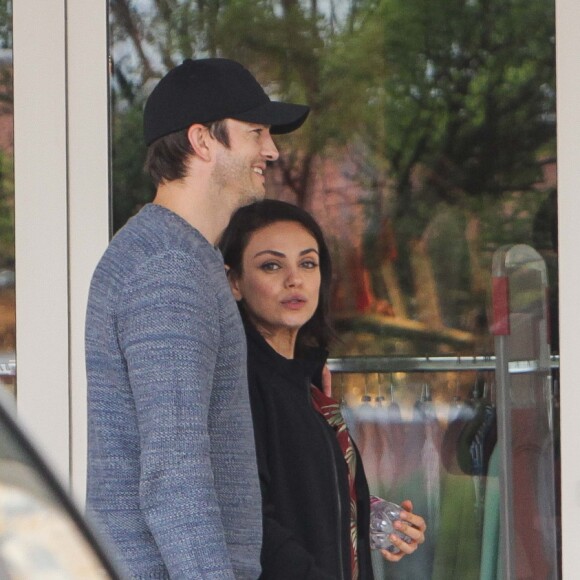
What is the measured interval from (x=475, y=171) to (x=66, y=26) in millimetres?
999

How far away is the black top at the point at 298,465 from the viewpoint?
2043 mm

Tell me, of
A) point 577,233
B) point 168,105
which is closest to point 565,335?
point 577,233

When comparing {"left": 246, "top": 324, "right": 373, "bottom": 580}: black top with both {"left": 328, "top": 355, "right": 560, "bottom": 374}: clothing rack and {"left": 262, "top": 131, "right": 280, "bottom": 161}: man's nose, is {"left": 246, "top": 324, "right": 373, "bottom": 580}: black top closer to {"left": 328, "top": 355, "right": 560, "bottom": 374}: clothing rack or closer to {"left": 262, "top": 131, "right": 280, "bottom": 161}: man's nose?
{"left": 262, "top": 131, "right": 280, "bottom": 161}: man's nose

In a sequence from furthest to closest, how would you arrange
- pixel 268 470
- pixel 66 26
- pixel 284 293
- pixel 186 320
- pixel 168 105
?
pixel 66 26
pixel 284 293
pixel 268 470
pixel 168 105
pixel 186 320

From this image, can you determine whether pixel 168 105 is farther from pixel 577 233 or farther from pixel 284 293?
pixel 577 233

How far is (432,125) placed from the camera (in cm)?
295

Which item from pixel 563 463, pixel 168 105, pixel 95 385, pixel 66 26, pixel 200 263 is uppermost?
pixel 66 26

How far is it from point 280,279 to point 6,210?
3.38ft

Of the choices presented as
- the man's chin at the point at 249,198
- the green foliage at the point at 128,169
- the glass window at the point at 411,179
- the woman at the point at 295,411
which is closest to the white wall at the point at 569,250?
the glass window at the point at 411,179

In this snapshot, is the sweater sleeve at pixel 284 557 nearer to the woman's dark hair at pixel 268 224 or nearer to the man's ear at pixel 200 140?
the woman's dark hair at pixel 268 224

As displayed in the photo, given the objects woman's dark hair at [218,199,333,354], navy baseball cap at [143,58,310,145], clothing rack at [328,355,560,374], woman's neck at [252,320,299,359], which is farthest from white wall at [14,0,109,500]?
navy baseball cap at [143,58,310,145]

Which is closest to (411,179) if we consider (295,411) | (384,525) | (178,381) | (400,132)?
(400,132)

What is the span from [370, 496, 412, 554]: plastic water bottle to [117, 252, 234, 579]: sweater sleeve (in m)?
0.74

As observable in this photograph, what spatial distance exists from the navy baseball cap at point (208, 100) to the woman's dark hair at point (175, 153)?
12 mm
